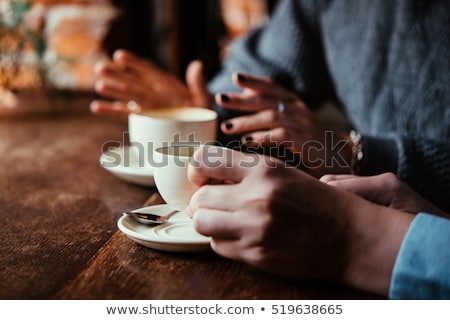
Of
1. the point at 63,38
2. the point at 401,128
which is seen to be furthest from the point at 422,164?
the point at 63,38

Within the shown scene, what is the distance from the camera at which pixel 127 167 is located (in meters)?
1.00

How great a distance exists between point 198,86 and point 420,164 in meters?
0.54

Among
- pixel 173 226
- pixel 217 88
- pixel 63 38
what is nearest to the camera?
pixel 173 226

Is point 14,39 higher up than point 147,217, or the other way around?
point 14,39

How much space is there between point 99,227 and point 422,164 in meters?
0.58

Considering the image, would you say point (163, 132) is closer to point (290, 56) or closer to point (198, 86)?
point (198, 86)

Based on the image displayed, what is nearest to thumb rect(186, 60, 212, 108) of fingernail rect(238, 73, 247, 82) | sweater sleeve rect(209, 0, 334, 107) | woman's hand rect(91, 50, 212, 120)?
woman's hand rect(91, 50, 212, 120)

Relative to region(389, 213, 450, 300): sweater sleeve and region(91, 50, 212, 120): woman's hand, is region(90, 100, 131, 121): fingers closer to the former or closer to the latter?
region(91, 50, 212, 120): woman's hand

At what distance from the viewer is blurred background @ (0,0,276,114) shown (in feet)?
5.43

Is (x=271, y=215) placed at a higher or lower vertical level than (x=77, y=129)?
higher

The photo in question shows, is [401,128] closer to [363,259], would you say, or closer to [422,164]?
[422,164]

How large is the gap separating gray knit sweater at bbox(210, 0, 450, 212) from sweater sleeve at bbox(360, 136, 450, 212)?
0.11 feet

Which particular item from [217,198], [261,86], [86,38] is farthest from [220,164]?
[86,38]

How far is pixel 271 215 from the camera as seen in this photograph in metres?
0.58
